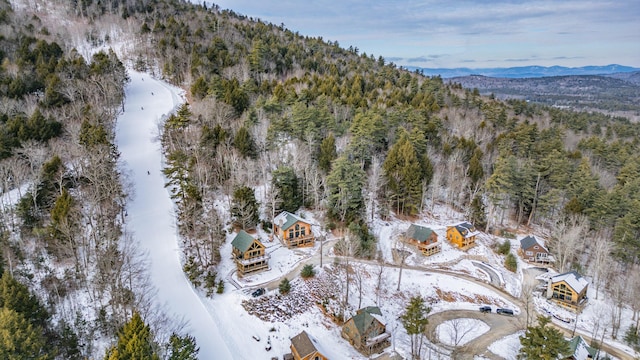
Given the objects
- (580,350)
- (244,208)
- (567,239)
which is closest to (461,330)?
(580,350)

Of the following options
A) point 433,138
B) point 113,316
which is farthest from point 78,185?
point 433,138

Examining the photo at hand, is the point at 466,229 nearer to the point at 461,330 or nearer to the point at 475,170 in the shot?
the point at 475,170

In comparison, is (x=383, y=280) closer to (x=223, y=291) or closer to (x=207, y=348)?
(x=223, y=291)

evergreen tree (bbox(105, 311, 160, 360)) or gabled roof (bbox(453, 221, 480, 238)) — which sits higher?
evergreen tree (bbox(105, 311, 160, 360))

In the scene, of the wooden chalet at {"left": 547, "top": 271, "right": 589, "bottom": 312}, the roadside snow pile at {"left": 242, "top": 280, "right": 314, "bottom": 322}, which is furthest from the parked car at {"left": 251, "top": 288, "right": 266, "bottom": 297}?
the wooden chalet at {"left": 547, "top": 271, "right": 589, "bottom": 312}

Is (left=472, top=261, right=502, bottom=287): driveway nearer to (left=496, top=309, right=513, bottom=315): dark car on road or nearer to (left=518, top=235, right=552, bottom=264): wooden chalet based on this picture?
(left=496, top=309, right=513, bottom=315): dark car on road

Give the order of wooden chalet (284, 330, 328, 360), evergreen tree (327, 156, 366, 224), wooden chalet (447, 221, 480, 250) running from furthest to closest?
wooden chalet (447, 221, 480, 250)
evergreen tree (327, 156, 366, 224)
wooden chalet (284, 330, 328, 360)

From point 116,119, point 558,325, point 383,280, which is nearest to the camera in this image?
point 558,325

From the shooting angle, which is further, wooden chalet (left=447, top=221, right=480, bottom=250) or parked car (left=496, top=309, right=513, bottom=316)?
wooden chalet (left=447, top=221, right=480, bottom=250)

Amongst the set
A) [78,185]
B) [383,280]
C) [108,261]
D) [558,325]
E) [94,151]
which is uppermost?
[94,151]
